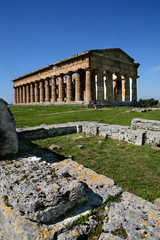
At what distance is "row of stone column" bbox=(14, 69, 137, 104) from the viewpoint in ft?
93.6

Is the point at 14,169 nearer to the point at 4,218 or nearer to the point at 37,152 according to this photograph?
the point at 4,218

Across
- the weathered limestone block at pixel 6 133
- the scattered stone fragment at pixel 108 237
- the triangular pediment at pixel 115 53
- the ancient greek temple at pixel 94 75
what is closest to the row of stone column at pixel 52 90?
the ancient greek temple at pixel 94 75

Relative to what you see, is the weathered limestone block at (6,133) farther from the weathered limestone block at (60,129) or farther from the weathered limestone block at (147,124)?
the weathered limestone block at (147,124)

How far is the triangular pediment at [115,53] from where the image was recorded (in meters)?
27.7

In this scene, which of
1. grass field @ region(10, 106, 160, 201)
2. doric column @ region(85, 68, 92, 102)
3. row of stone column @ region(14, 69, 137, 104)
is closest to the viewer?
grass field @ region(10, 106, 160, 201)

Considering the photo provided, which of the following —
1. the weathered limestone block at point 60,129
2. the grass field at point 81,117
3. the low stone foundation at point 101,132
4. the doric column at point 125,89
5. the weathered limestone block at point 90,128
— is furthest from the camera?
the doric column at point 125,89

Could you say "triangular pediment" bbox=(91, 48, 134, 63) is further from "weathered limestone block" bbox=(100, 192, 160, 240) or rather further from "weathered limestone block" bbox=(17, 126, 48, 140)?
"weathered limestone block" bbox=(100, 192, 160, 240)

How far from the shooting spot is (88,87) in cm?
2750

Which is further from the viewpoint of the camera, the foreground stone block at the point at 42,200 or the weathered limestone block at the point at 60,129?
the weathered limestone block at the point at 60,129

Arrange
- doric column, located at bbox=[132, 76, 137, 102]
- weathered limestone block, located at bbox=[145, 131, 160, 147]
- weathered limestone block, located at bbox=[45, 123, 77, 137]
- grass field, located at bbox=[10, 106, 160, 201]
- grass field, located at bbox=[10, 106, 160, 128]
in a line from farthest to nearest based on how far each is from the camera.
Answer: doric column, located at bbox=[132, 76, 137, 102] → grass field, located at bbox=[10, 106, 160, 128] → weathered limestone block, located at bbox=[45, 123, 77, 137] → weathered limestone block, located at bbox=[145, 131, 160, 147] → grass field, located at bbox=[10, 106, 160, 201]

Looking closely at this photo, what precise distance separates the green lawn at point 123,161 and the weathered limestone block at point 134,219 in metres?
1.09

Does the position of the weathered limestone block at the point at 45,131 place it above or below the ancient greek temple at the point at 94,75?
A: below

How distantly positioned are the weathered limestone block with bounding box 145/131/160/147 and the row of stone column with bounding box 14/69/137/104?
20720 millimetres

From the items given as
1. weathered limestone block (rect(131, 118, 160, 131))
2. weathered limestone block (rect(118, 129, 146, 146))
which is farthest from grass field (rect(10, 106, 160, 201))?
weathered limestone block (rect(131, 118, 160, 131))
